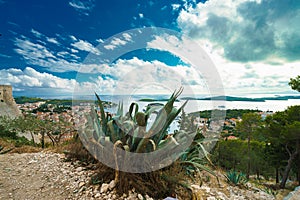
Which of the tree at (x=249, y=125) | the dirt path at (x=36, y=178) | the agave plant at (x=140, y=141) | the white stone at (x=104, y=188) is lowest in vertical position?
the tree at (x=249, y=125)

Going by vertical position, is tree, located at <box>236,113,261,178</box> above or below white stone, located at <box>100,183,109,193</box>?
below

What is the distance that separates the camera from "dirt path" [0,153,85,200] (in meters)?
1.75

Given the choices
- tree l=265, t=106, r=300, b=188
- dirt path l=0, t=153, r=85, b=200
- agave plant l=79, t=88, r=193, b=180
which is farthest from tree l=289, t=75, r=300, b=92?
dirt path l=0, t=153, r=85, b=200

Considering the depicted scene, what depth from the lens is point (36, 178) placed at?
2064 mm

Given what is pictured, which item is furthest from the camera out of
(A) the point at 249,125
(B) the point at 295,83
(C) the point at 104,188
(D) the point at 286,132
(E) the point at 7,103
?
(E) the point at 7,103

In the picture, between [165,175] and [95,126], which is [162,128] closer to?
[165,175]

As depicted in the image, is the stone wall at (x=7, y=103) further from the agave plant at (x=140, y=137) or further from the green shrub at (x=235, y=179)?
the green shrub at (x=235, y=179)

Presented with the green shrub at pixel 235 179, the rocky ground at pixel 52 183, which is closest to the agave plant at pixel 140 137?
the rocky ground at pixel 52 183

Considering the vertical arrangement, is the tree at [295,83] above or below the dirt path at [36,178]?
above

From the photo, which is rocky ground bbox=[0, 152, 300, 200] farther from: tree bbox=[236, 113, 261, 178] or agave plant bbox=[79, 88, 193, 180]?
tree bbox=[236, 113, 261, 178]

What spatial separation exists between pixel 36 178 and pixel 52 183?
1.06ft

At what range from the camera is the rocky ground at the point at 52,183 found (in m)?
1.71

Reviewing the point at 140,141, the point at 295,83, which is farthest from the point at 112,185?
the point at 295,83

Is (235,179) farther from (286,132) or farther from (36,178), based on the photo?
(286,132)
